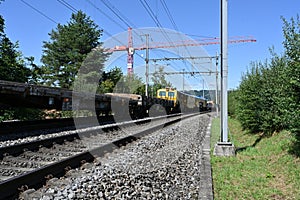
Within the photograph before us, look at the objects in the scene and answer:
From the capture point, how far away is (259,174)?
470 centimetres

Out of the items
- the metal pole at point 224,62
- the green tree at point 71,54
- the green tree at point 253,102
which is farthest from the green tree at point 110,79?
the metal pole at point 224,62

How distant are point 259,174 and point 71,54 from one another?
2972cm

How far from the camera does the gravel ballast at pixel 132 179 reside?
325cm

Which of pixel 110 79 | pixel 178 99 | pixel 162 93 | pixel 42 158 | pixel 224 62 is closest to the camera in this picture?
pixel 42 158

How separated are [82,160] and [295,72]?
4.25 meters

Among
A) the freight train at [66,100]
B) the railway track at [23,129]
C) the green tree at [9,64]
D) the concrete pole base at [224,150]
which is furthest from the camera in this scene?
the green tree at [9,64]

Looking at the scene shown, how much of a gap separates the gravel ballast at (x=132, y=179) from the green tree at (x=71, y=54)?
2557 cm

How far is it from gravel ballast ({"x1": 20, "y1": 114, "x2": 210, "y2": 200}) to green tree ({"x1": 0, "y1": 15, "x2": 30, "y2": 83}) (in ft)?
37.2

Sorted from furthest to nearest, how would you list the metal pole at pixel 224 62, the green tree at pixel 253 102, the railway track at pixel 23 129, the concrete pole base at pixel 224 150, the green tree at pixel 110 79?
the green tree at pixel 110 79 → the green tree at pixel 253 102 → the railway track at pixel 23 129 → the metal pole at pixel 224 62 → the concrete pole base at pixel 224 150

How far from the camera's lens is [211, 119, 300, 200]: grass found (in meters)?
3.71

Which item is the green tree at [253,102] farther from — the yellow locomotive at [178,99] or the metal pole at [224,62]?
the yellow locomotive at [178,99]

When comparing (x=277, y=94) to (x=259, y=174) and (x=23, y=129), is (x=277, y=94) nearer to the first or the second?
(x=259, y=174)

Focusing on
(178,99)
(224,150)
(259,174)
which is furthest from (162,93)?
(259,174)

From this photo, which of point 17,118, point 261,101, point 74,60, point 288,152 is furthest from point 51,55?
point 288,152
